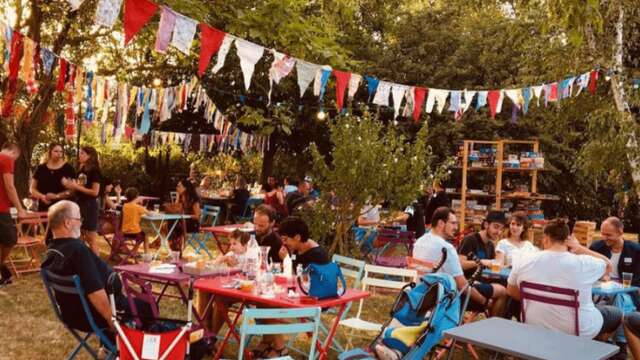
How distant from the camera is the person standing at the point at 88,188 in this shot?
709 centimetres

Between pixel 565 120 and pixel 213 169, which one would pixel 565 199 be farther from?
pixel 213 169

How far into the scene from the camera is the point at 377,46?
1738cm

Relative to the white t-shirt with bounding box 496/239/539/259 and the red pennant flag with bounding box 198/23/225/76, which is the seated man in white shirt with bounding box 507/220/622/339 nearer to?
the white t-shirt with bounding box 496/239/539/259

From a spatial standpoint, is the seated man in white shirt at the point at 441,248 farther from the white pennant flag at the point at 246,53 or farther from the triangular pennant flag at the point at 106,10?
the triangular pennant flag at the point at 106,10

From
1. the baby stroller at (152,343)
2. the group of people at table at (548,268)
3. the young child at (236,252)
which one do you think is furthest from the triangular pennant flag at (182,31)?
the baby stroller at (152,343)

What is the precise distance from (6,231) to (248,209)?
23.3 ft

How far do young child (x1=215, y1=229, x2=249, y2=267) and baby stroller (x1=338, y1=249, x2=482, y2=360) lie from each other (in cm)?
152

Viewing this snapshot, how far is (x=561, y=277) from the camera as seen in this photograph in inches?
167

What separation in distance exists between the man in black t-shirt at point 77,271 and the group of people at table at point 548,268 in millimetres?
2556

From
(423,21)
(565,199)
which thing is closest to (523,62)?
(423,21)

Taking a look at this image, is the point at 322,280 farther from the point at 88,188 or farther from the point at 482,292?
the point at 88,188

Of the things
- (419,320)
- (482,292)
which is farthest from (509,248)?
(419,320)

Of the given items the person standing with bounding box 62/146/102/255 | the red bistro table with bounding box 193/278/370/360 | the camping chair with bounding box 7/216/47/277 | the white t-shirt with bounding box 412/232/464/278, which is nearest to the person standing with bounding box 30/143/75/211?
the person standing with bounding box 62/146/102/255

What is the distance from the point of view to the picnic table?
2.89 metres
